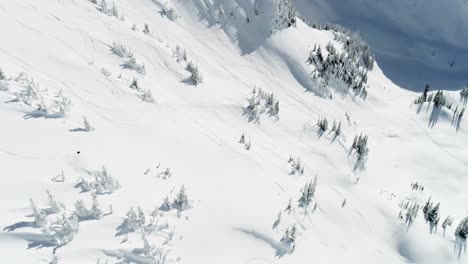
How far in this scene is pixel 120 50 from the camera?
448 inches

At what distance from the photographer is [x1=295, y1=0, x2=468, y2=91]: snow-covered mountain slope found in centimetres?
2186

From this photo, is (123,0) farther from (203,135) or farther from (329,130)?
(329,130)

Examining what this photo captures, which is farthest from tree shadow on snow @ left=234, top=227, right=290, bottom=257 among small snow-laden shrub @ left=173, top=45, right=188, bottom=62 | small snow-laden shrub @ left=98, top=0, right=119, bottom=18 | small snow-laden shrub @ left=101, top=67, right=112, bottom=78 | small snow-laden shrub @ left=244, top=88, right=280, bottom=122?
small snow-laden shrub @ left=98, top=0, right=119, bottom=18

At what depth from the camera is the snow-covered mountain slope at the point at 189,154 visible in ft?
20.0

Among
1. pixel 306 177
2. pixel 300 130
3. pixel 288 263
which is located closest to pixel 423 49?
pixel 300 130

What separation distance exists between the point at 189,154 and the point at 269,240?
2.96 m

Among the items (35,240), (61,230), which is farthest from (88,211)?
(35,240)

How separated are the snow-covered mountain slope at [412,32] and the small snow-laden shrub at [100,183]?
779 inches

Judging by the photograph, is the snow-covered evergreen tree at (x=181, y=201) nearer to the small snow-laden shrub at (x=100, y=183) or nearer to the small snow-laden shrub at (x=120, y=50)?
the small snow-laden shrub at (x=100, y=183)

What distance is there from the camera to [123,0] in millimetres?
15758

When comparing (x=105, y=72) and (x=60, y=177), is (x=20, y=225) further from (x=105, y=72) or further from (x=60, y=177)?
(x=105, y=72)

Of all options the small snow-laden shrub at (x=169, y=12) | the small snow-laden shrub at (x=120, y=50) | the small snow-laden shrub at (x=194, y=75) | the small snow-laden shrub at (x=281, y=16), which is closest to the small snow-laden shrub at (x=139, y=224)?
the small snow-laden shrub at (x=120, y=50)

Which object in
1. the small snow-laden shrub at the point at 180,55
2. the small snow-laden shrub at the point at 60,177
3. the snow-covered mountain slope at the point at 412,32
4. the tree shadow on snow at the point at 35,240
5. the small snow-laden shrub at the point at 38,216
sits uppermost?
the snow-covered mountain slope at the point at 412,32

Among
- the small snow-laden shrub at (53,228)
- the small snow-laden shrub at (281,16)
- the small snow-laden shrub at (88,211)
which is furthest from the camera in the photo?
the small snow-laden shrub at (281,16)
